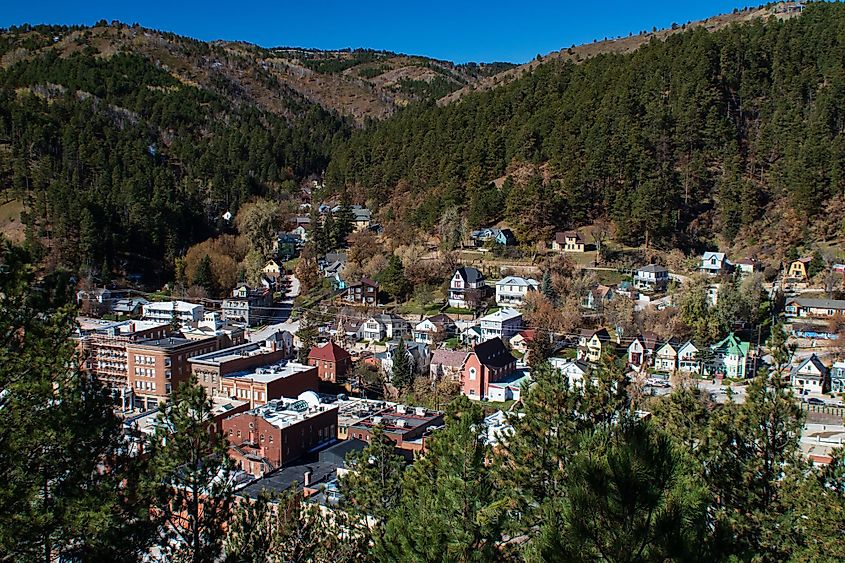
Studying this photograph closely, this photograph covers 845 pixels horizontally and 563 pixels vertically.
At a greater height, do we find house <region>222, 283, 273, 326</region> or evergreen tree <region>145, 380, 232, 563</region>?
evergreen tree <region>145, 380, 232, 563</region>

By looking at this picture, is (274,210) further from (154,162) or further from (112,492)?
(112,492)

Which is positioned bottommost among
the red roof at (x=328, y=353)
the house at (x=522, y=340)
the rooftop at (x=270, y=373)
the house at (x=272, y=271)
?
the rooftop at (x=270, y=373)

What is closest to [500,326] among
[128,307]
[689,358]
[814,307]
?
[689,358]

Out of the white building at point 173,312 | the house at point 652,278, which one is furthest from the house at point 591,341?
the white building at point 173,312

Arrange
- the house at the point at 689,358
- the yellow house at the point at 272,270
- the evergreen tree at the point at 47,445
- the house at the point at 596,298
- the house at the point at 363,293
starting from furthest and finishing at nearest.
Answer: the yellow house at the point at 272,270 → the house at the point at 363,293 → the house at the point at 596,298 → the house at the point at 689,358 → the evergreen tree at the point at 47,445

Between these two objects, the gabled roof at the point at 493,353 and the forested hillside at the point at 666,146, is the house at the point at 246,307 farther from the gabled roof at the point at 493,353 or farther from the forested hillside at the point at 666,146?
the gabled roof at the point at 493,353

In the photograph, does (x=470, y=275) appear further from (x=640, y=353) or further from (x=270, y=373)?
(x=270, y=373)

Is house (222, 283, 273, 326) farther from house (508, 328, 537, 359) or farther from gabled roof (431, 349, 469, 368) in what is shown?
house (508, 328, 537, 359)

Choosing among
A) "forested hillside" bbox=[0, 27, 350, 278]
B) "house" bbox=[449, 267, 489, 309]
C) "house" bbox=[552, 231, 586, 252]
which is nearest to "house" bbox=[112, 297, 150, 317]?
"forested hillside" bbox=[0, 27, 350, 278]

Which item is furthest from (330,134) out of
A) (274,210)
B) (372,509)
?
(372,509)
